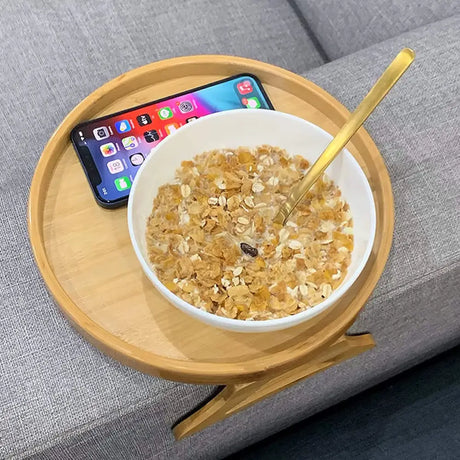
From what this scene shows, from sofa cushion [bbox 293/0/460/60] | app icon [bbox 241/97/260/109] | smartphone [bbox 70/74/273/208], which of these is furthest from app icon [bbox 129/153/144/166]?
sofa cushion [bbox 293/0/460/60]

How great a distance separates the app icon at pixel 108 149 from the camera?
2.72 feet

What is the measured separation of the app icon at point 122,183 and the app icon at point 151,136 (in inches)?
2.7

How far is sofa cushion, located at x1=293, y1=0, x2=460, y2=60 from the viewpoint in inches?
44.1

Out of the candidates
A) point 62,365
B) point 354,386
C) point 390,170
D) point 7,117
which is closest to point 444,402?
point 354,386

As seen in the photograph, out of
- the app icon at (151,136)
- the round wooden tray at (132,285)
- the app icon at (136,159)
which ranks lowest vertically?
the round wooden tray at (132,285)

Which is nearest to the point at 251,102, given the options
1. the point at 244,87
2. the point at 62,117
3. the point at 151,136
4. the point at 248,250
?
the point at 244,87

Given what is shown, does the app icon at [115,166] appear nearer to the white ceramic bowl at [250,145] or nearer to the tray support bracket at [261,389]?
the white ceramic bowl at [250,145]

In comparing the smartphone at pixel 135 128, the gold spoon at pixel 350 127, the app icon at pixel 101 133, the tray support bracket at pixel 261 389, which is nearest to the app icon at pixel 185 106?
the smartphone at pixel 135 128

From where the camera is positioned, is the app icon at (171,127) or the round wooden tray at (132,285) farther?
the app icon at (171,127)

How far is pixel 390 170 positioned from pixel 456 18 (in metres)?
0.35

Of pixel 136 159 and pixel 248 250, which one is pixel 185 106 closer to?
pixel 136 159

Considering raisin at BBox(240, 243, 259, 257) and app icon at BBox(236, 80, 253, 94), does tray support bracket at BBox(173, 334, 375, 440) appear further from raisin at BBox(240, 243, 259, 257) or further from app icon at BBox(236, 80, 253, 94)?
app icon at BBox(236, 80, 253, 94)

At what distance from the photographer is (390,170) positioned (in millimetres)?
898

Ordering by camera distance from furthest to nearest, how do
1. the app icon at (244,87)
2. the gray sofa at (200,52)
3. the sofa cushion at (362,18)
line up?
1. the sofa cushion at (362,18)
2. the app icon at (244,87)
3. the gray sofa at (200,52)
